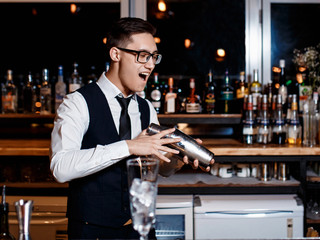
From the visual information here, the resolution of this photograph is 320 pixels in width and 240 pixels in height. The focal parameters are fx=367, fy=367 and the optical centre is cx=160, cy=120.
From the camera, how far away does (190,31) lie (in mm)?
3127

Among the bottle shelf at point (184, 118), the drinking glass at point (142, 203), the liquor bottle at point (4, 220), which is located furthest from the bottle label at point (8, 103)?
the drinking glass at point (142, 203)

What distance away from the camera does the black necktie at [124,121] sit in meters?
1.52

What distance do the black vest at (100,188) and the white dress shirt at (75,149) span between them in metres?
0.04

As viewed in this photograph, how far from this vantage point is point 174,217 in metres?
2.42

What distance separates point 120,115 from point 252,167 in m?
1.34

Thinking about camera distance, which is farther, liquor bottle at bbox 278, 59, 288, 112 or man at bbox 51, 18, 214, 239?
liquor bottle at bbox 278, 59, 288, 112

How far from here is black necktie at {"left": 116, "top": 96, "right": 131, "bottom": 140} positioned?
1.52 meters

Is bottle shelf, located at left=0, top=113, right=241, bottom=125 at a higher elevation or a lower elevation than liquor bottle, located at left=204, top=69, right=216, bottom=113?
lower

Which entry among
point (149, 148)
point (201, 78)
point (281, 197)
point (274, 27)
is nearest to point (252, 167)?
point (281, 197)

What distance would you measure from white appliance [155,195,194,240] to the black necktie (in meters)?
0.91

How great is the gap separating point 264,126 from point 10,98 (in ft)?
6.29

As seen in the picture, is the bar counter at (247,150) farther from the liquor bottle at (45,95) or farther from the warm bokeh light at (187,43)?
the warm bokeh light at (187,43)

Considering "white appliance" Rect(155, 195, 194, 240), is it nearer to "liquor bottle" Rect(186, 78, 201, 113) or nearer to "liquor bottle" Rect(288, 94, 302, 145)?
"liquor bottle" Rect(186, 78, 201, 113)

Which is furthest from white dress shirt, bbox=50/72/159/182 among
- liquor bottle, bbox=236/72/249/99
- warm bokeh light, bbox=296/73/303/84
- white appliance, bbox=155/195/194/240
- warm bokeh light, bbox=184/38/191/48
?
warm bokeh light, bbox=296/73/303/84
